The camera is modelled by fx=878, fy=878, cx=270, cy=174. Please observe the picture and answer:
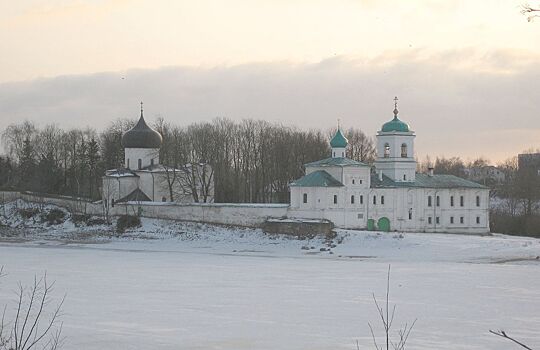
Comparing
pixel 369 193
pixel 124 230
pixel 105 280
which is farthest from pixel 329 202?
pixel 105 280

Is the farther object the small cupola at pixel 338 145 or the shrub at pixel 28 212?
the shrub at pixel 28 212

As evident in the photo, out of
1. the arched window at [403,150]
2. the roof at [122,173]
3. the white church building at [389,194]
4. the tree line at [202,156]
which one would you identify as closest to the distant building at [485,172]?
the tree line at [202,156]

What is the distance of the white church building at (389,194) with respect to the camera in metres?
41.8

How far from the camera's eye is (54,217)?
4578 centimetres

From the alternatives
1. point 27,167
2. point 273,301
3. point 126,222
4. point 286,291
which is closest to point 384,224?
point 126,222

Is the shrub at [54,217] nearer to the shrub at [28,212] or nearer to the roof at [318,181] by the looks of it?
the shrub at [28,212]

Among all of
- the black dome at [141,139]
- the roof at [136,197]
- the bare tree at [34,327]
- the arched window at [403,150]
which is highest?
the black dome at [141,139]

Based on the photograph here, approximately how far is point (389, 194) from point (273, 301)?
26274 millimetres

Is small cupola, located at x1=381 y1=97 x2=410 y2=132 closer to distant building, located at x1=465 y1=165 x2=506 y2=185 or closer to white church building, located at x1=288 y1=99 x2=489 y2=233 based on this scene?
white church building, located at x1=288 y1=99 x2=489 y2=233

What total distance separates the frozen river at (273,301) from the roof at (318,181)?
11333mm

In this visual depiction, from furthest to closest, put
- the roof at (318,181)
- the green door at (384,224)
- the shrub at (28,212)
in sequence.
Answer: the shrub at (28,212) < the green door at (384,224) < the roof at (318,181)

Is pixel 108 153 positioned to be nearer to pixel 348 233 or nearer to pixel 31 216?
pixel 31 216

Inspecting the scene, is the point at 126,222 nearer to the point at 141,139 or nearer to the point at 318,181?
the point at 141,139

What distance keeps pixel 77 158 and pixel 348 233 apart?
92.5 feet
